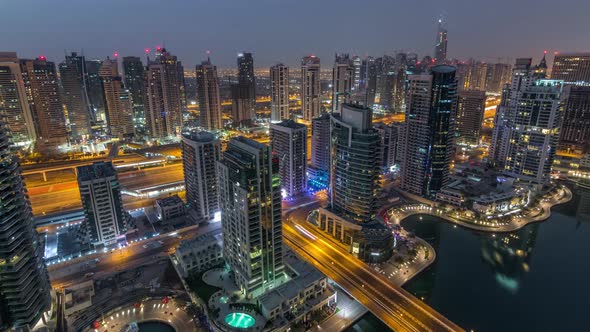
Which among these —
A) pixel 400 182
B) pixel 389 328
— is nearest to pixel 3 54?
pixel 400 182

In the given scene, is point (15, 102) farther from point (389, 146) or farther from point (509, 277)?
point (509, 277)

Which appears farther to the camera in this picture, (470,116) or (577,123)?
(470,116)

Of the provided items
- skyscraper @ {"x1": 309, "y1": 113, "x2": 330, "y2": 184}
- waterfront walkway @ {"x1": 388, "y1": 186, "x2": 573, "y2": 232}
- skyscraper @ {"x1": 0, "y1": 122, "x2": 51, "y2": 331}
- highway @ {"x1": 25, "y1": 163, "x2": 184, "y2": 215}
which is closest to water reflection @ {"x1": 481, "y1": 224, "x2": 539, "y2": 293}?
waterfront walkway @ {"x1": 388, "y1": 186, "x2": 573, "y2": 232}

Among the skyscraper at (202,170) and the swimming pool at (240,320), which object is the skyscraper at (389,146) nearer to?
the skyscraper at (202,170)

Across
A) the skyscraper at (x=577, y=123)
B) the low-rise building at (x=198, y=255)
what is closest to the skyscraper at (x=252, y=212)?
the low-rise building at (x=198, y=255)

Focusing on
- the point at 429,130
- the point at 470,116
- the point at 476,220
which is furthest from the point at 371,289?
the point at 470,116

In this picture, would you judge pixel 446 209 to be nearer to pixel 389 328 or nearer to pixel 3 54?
pixel 389 328

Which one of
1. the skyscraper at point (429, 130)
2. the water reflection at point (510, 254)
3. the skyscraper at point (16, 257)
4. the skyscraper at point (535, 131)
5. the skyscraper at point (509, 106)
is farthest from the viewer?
the skyscraper at point (509, 106)
